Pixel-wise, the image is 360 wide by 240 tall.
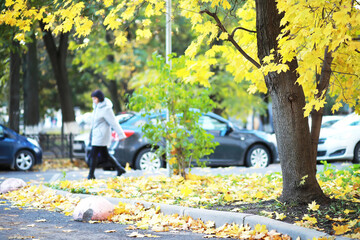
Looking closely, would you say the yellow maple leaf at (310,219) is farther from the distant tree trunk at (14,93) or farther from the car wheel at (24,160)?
the distant tree trunk at (14,93)

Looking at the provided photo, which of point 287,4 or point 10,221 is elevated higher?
point 287,4

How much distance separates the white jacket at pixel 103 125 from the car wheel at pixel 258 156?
5.38 metres

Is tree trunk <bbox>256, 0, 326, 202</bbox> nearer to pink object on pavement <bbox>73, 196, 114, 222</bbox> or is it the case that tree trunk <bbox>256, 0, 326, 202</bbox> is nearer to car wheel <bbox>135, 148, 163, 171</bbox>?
pink object on pavement <bbox>73, 196, 114, 222</bbox>

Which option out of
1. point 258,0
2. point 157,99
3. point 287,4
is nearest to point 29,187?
point 157,99

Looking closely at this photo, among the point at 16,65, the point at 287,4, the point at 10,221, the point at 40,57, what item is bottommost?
the point at 10,221

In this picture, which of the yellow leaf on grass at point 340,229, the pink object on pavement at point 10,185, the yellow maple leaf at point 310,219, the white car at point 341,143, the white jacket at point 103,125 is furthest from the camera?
the white car at point 341,143

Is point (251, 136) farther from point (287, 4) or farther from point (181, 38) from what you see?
point (181, 38)

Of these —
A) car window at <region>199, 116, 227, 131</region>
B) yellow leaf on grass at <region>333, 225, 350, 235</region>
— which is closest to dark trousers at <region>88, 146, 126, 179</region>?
car window at <region>199, 116, 227, 131</region>

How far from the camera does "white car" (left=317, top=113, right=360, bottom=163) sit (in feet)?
51.9

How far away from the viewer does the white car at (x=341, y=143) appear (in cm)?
1583

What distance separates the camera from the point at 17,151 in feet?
52.2

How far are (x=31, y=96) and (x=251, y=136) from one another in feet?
30.6

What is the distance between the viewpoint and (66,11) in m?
7.78

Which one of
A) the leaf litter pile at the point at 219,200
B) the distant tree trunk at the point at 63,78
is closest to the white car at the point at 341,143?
the leaf litter pile at the point at 219,200
